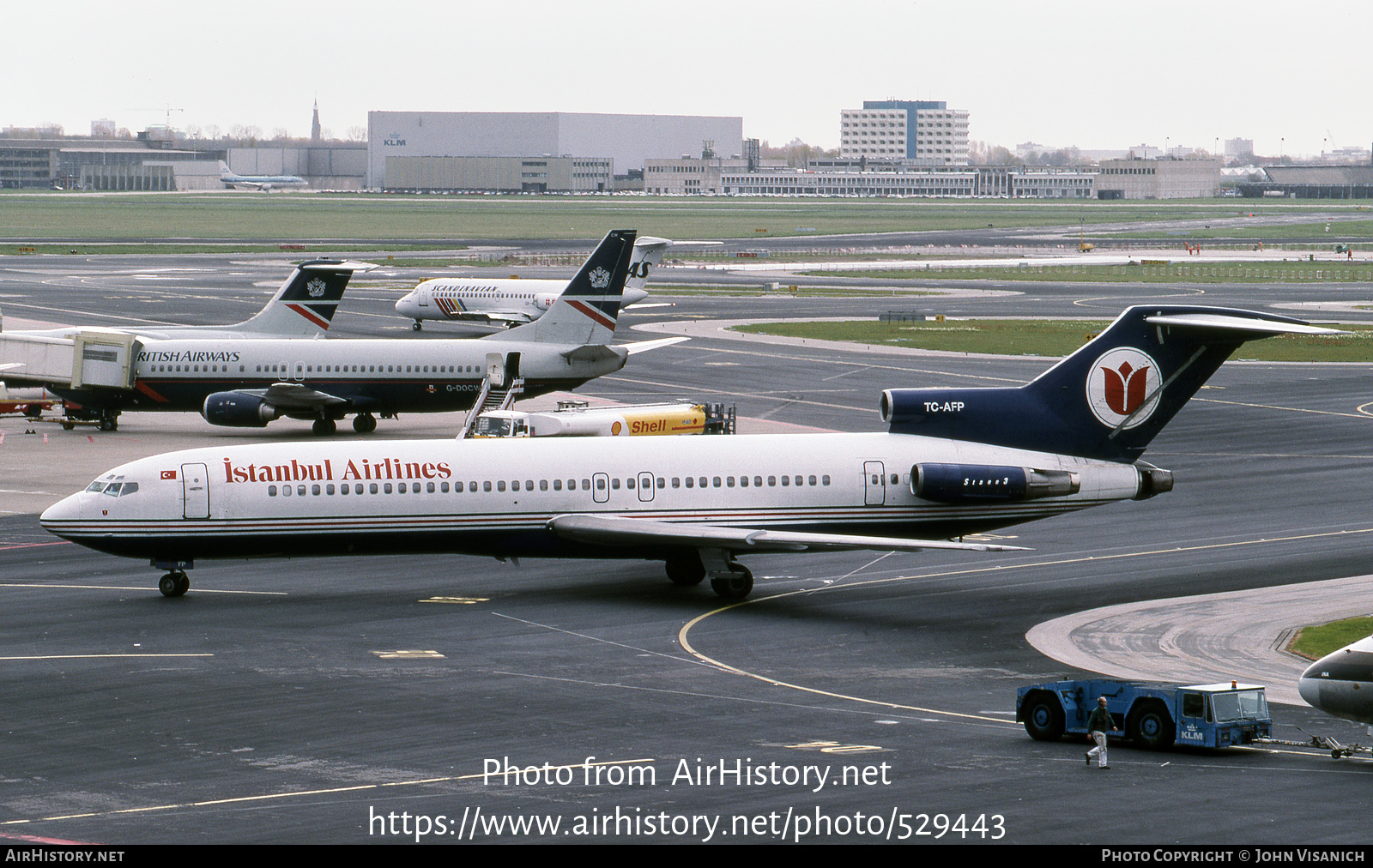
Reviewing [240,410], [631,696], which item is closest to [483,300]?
[240,410]

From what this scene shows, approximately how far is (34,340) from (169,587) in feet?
111

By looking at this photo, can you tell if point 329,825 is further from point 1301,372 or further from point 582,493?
point 1301,372

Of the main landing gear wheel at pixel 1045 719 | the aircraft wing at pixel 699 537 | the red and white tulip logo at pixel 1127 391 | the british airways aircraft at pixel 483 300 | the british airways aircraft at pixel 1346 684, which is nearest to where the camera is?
the british airways aircraft at pixel 1346 684

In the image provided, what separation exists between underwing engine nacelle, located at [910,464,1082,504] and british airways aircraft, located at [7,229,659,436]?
29796 mm

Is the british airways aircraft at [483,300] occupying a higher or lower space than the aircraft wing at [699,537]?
higher

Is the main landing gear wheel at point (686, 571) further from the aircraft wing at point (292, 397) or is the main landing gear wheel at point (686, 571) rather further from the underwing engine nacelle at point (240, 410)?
the underwing engine nacelle at point (240, 410)

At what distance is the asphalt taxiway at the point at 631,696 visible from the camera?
76.9ft

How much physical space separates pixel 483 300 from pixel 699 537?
79.0 meters

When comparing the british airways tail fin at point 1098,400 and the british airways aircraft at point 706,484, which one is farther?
the british airways tail fin at point 1098,400

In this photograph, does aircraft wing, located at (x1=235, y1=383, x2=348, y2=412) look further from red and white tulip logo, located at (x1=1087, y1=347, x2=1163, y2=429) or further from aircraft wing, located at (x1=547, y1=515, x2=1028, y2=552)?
red and white tulip logo, located at (x1=1087, y1=347, x2=1163, y2=429)

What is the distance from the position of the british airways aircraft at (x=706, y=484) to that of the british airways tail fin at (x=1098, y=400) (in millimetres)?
42

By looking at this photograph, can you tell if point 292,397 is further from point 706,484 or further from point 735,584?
point 735,584

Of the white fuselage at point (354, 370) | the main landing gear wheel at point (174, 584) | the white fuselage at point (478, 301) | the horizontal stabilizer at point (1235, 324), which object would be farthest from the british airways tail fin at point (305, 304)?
the horizontal stabilizer at point (1235, 324)
